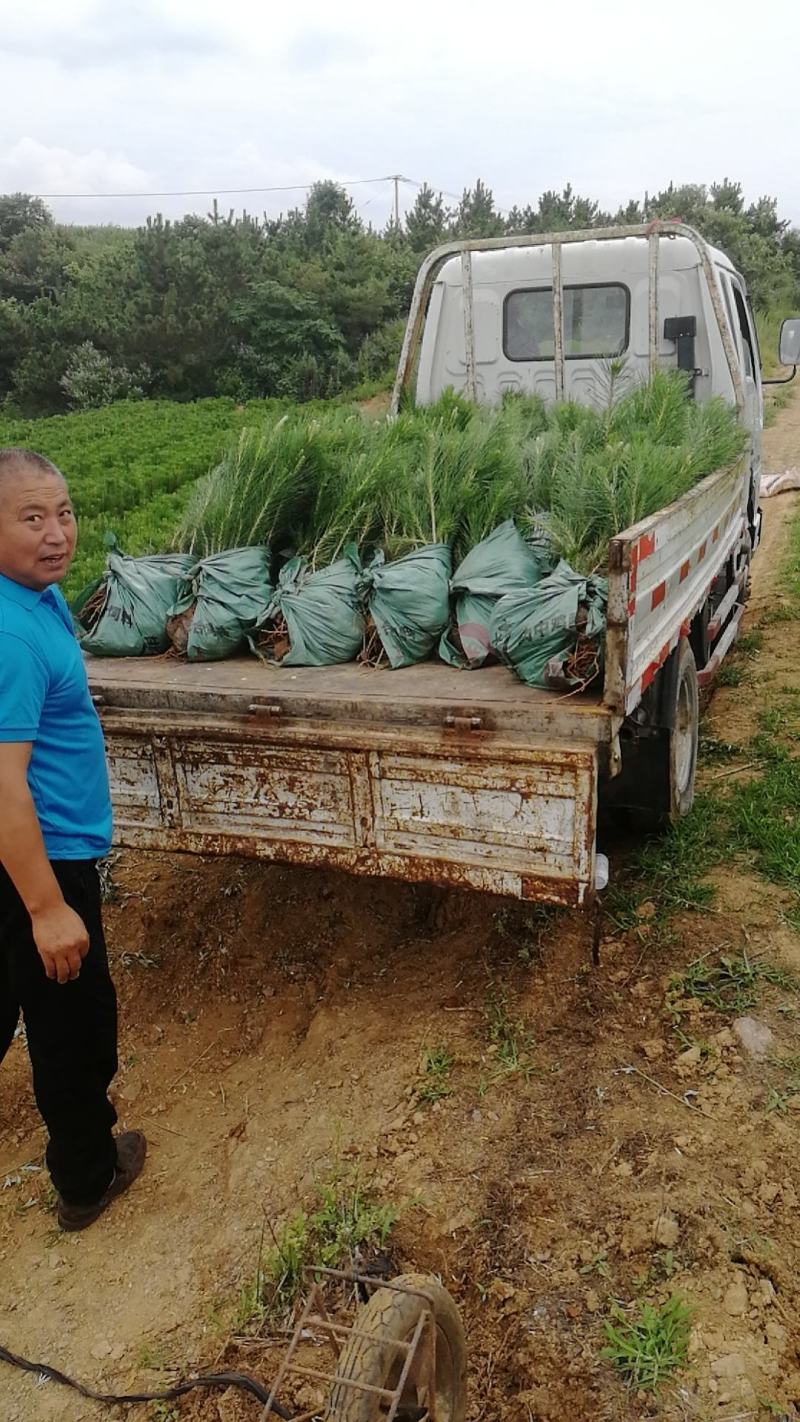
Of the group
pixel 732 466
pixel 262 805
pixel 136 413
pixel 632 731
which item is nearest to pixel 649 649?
pixel 632 731

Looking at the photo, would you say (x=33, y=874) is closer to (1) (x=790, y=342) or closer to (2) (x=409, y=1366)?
(2) (x=409, y=1366)

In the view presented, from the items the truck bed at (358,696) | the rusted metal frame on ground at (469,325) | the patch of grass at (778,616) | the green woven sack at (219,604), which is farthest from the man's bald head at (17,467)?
the patch of grass at (778,616)

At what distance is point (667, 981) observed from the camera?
303 centimetres

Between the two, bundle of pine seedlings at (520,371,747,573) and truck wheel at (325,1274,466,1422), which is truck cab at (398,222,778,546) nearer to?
bundle of pine seedlings at (520,371,747,573)

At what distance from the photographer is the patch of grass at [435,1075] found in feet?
8.54

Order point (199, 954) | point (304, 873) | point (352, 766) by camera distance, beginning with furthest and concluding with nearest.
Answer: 1. point (304, 873)
2. point (199, 954)
3. point (352, 766)

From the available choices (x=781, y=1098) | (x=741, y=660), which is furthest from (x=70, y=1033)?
(x=741, y=660)

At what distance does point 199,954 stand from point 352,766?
1.27 metres

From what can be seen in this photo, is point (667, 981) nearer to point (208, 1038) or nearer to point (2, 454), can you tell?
point (208, 1038)

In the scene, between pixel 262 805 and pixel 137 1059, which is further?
pixel 137 1059

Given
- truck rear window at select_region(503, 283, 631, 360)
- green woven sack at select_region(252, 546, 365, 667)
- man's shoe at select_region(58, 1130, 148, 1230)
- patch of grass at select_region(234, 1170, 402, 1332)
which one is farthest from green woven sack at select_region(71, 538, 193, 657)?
truck rear window at select_region(503, 283, 631, 360)

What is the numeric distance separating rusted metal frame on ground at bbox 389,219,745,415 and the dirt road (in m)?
3.03

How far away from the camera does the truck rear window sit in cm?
542

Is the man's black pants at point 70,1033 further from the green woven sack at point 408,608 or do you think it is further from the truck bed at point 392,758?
the green woven sack at point 408,608
